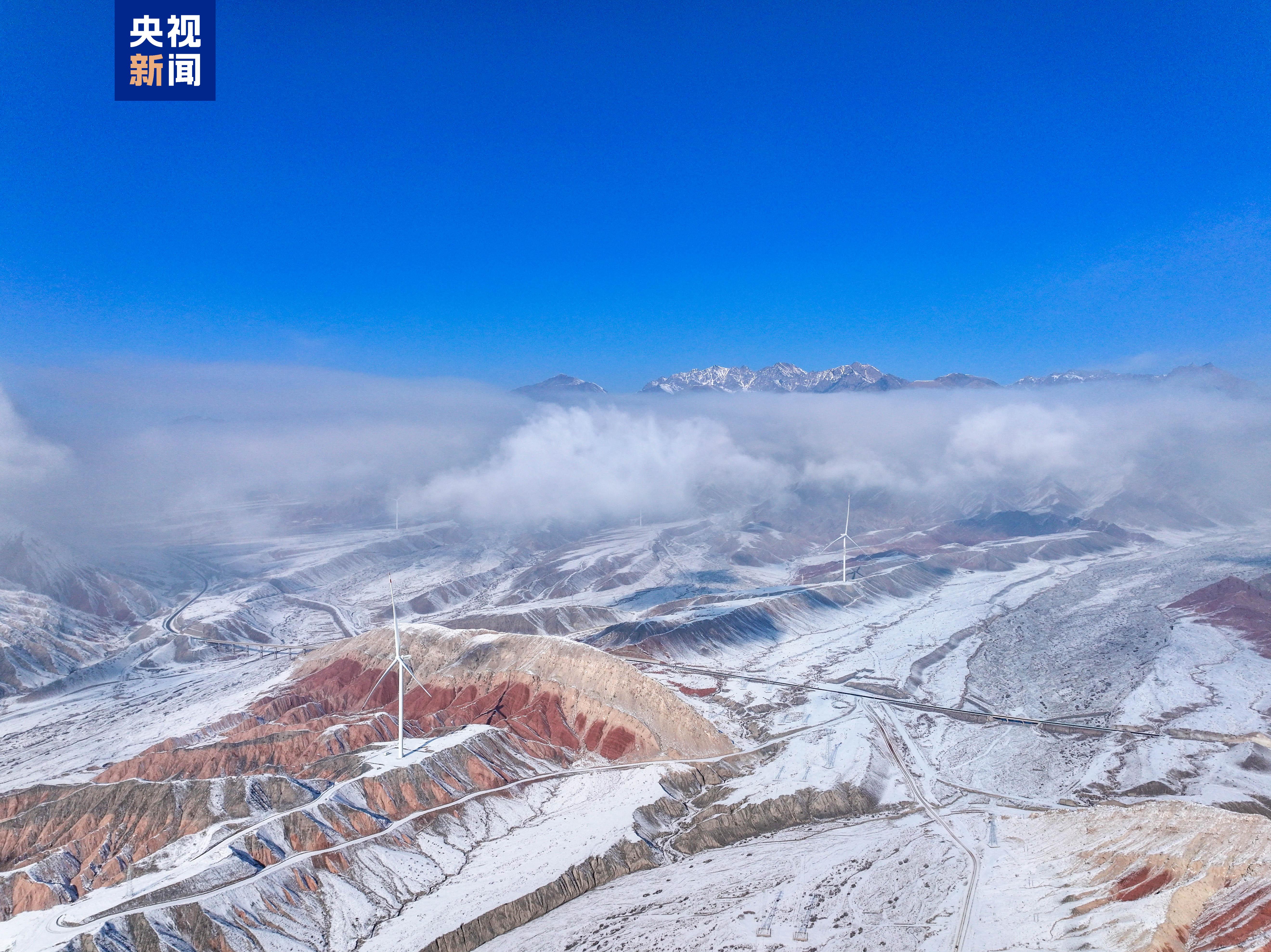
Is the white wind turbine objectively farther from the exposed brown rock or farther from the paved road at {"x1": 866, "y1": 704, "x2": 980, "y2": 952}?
the exposed brown rock

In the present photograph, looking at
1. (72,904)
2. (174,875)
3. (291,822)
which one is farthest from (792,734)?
(72,904)

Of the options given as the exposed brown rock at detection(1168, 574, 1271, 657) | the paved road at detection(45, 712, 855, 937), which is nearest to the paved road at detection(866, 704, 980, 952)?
→ the paved road at detection(45, 712, 855, 937)

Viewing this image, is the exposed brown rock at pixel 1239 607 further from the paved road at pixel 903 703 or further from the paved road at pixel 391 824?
the paved road at pixel 391 824

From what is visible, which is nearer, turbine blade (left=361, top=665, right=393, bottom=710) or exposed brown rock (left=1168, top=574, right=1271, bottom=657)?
turbine blade (left=361, top=665, right=393, bottom=710)

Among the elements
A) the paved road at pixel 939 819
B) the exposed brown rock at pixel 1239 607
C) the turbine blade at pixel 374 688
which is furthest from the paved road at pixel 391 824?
the exposed brown rock at pixel 1239 607

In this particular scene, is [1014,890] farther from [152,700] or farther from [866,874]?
[152,700]

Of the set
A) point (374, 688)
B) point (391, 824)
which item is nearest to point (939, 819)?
point (391, 824)

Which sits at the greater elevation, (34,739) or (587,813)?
(587,813)

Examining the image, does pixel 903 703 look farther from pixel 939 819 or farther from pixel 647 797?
pixel 647 797
